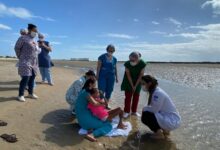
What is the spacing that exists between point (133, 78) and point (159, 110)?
215 cm

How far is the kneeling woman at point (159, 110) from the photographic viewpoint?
6.73 metres

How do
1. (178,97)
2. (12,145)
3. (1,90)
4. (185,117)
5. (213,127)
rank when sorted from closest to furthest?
(12,145) < (213,127) < (185,117) < (1,90) < (178,97)

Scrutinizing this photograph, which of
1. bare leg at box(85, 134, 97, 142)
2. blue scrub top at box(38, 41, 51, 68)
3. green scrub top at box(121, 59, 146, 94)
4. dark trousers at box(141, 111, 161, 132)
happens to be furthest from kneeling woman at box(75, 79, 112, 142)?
blue scrub top at box(38, 41, 51, 68)

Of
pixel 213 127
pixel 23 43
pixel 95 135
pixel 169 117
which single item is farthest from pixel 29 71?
pixel 213 127

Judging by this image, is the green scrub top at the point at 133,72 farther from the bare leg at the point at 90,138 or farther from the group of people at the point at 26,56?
the bare leg at the point at 90,138

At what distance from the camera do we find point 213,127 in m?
8.05

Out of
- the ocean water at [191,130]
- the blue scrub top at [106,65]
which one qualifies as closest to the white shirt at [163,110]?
the ocean water at [191,130]

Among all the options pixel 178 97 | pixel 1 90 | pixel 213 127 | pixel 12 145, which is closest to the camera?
pixel 12 145

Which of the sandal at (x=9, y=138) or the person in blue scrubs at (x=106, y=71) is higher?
the person in blue scrubs at (x=106, y=71)

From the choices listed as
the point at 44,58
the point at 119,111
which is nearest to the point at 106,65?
the point at 119,111

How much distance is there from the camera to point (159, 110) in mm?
6840

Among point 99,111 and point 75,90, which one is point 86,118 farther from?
point 75,90

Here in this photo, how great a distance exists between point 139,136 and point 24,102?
10.4 ft

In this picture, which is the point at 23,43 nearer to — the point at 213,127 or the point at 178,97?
the point at 213,127
